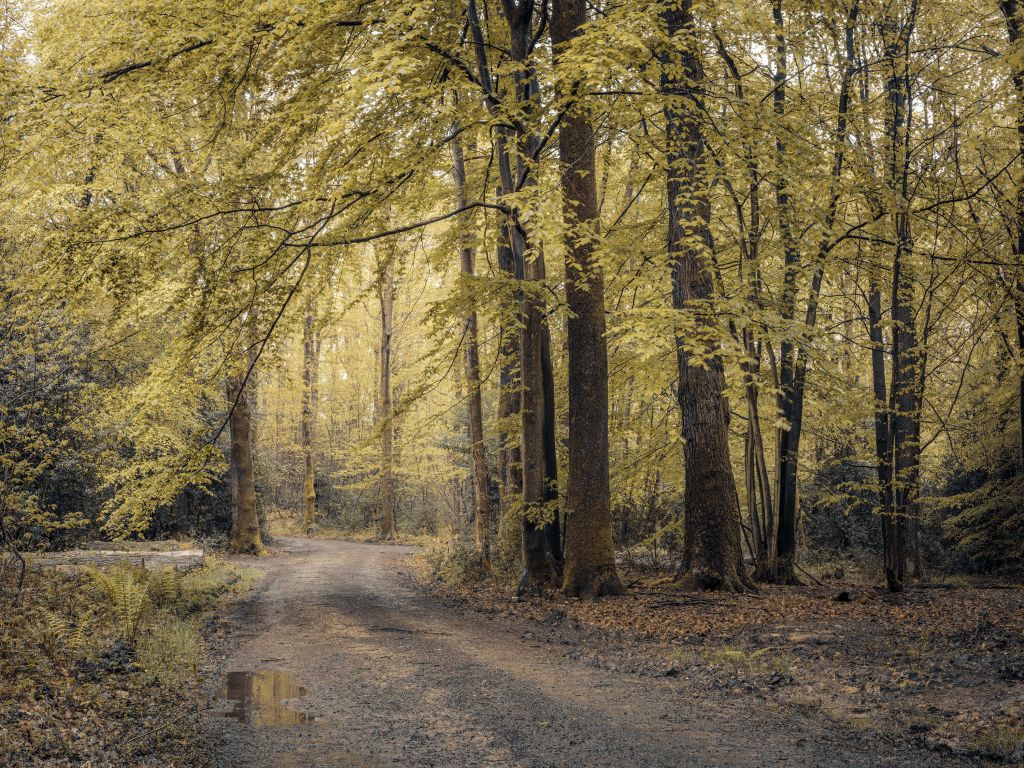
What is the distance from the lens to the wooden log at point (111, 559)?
12312 mm

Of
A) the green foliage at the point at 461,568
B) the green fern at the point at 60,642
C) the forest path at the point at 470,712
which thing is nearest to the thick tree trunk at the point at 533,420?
the forest path at the point at 470,712

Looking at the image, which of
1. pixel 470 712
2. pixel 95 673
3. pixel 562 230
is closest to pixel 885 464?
pixel 562 230

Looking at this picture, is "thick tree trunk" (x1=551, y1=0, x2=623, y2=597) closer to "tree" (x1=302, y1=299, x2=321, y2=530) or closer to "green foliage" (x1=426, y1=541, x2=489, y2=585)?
"green foliage" (x1=426, y1=541, x2=489, y2=585)

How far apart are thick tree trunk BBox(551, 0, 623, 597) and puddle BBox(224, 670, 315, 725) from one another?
18.3ft

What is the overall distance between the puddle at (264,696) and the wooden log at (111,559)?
557 cm

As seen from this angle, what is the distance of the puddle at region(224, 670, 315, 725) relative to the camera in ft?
19.8

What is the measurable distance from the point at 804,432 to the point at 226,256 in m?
12.1

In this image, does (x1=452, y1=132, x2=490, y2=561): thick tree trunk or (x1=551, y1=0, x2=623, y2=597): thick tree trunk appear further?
(x1=452, y1=132, x2=490, y2=561): thick tree trunk

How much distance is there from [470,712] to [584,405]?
264 inches

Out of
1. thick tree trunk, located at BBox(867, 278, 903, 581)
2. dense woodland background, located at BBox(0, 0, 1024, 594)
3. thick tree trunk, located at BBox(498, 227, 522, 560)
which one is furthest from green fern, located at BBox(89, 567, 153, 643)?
thick tree trunk, located at BBox(867, 278, 903, 581)

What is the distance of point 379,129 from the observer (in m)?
10.0

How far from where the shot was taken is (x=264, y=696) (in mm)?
6773

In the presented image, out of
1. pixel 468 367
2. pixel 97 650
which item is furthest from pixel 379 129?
pixel 468 367

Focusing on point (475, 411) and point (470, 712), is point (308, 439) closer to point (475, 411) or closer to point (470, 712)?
point (475, 411)
